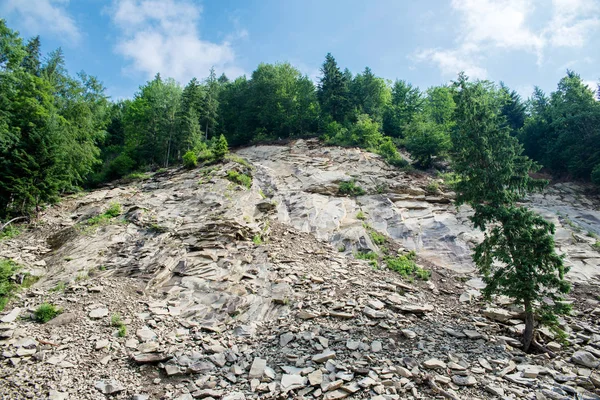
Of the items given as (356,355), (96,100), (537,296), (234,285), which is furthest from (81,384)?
(96,100)

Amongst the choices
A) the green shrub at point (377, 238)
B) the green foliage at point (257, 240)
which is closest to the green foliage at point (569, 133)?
the green shrub at point (377, 238)

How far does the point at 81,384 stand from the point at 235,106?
1766 inches

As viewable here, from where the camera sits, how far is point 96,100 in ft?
108

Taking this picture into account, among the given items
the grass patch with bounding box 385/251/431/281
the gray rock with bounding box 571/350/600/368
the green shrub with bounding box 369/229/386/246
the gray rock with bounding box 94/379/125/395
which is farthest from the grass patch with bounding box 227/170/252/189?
the gray rock with bounding box 571/350/600/368

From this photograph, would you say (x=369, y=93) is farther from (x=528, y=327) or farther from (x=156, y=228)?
(x=528, y=327)

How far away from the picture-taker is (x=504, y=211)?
33.1ft

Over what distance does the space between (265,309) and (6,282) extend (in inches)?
382

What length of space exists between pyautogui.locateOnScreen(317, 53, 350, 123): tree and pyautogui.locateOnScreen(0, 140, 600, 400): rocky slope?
24.9m

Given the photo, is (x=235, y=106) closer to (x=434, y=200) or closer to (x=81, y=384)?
(x=434, y=200)

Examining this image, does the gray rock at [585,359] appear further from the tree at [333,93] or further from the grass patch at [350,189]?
the tree at [333,93]

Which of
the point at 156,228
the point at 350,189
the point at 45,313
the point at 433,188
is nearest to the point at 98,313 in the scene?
the point at 45,313

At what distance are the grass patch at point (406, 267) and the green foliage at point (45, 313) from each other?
13552 millimetres

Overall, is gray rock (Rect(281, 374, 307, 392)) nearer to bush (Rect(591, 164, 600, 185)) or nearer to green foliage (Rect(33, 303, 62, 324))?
green foliage (Rect(33, 303, 62, 324))

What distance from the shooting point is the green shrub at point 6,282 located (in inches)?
396
